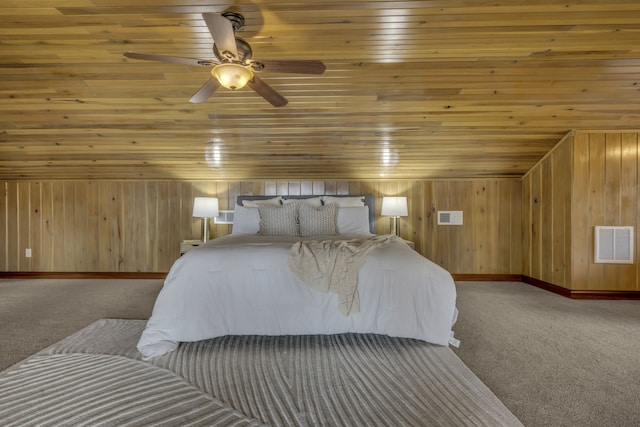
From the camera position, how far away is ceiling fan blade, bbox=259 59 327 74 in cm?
192

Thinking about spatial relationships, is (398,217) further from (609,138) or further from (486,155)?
(609,138)

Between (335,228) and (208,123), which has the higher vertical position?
(208,123)

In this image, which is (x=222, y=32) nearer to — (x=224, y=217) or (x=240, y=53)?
(x=240, y=53)

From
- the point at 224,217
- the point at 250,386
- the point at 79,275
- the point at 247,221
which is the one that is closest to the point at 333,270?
the point at 250,386

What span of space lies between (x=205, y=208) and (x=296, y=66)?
2586 mm

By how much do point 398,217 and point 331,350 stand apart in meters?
2.52

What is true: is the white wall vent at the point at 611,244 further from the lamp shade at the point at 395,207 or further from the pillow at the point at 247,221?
the pillow at the point at 247,221

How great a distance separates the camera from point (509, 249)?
4.33m

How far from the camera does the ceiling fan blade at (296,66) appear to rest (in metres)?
1.92

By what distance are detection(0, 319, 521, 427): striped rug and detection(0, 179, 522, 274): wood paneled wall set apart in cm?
244

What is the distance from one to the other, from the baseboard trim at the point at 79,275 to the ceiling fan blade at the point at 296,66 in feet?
11.7

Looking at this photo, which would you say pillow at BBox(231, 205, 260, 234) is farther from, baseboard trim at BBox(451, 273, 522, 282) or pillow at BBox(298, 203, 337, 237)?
baseboard trim at BBox(451, 273, 522, 282)

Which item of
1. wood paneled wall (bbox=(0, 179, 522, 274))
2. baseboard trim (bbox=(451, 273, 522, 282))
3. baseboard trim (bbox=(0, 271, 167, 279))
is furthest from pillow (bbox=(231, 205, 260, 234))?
baseboard trim (bbox=(451, 273, 522, 282))

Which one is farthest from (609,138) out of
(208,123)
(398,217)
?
(208,123)
